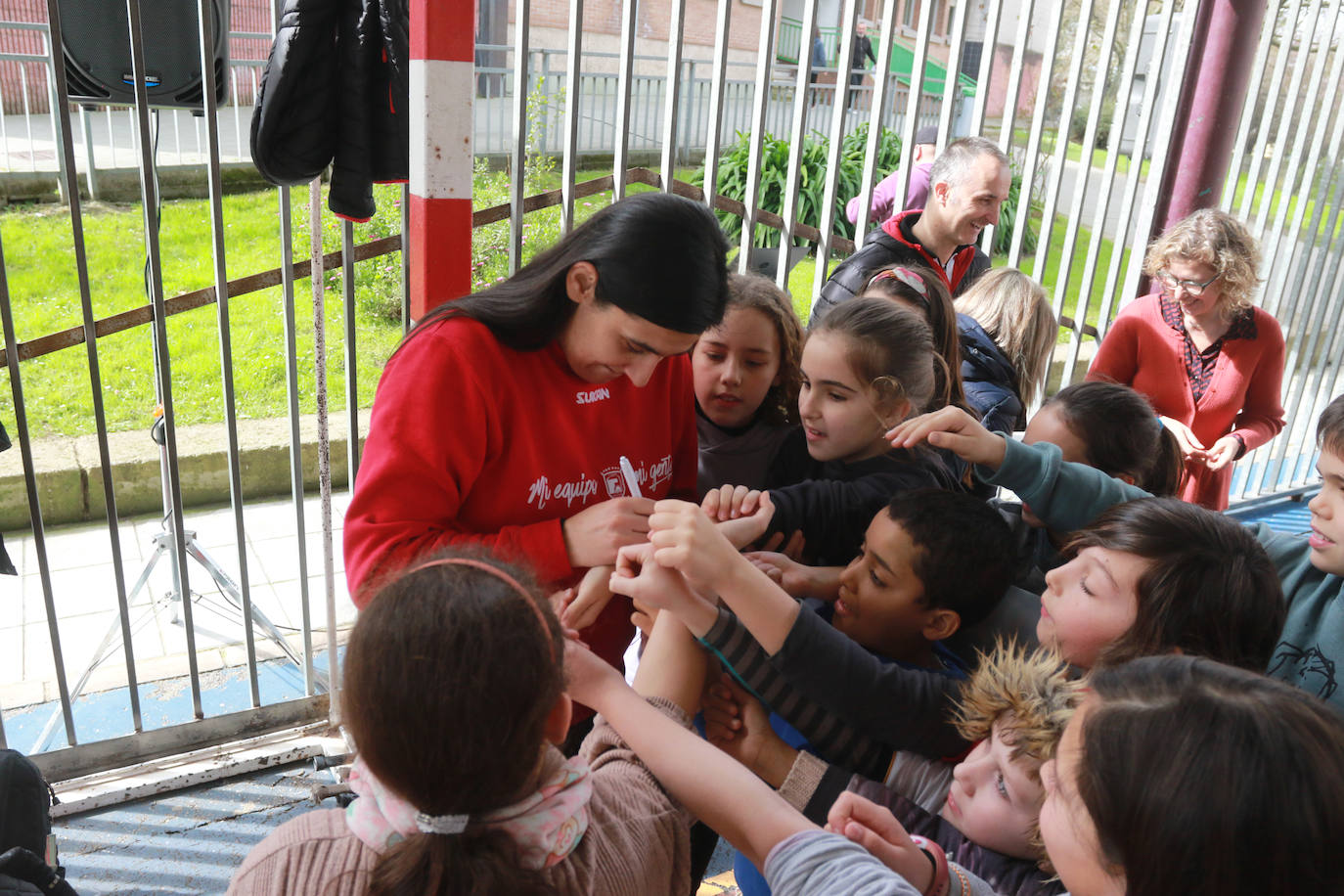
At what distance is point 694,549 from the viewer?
114 centimetres

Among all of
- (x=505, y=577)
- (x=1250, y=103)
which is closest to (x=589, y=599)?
(x=505, y=577)

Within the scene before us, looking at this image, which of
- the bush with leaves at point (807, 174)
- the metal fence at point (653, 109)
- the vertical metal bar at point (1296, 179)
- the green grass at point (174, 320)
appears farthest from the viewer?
the metal fence at point (653, 109)

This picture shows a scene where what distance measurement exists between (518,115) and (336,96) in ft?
1.29

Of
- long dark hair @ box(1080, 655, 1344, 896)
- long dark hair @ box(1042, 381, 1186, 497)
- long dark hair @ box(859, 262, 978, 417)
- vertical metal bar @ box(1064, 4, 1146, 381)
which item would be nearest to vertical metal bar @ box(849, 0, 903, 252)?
long dark hair @ box(859, 262, 978, 417)

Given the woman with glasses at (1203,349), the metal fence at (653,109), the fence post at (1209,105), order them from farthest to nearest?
the metal fence at (653,109) → the fence post at (1209,105) → the woman with glasses at (1203,349)

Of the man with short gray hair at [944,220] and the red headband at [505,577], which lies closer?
the red headband at [505,577]

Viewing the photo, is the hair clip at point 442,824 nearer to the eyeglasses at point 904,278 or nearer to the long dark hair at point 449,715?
the long dark hair at point 449,715

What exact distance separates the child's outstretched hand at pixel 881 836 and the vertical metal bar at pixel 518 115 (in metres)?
1.45

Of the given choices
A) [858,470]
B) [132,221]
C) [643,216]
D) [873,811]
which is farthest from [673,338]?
[132,221]

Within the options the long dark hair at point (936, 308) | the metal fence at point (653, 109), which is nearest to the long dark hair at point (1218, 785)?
the long dark hair at point (936, 308)

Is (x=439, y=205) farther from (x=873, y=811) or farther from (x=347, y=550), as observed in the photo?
(x=873, y=811)

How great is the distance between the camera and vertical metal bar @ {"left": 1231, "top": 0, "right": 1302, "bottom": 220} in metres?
3.63

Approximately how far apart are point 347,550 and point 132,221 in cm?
720

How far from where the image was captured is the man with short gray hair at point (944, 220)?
267 centimetres
